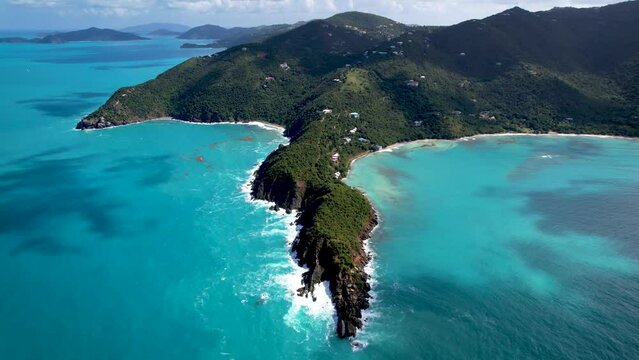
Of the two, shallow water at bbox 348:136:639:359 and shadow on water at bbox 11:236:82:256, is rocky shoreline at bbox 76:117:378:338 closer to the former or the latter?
shallow water at bbox 348:136:639:359

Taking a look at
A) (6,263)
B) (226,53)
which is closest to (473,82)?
(226,53)

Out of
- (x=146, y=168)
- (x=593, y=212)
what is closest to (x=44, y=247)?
(x=146, y=168)

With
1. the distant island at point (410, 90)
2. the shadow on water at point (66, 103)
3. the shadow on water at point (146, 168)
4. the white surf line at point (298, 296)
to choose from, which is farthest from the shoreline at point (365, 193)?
the shadow on water at point (66, 103)

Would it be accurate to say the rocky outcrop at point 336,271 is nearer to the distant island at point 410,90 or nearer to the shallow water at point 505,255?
the shallow water at point 505,255

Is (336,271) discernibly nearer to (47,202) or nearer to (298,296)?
(298,296)

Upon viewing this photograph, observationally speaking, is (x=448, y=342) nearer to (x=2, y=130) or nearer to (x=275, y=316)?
(x=275, y=316)
